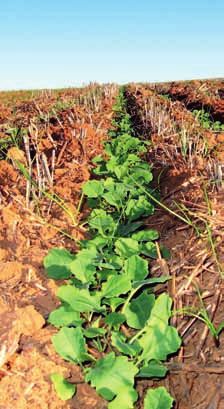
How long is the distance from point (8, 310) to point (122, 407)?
70cm

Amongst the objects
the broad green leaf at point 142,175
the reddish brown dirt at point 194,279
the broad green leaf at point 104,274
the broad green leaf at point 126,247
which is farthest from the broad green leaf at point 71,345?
the broad green leaf at point 142,175

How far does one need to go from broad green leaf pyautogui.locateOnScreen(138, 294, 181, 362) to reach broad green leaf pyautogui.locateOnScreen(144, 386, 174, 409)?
146 millimetres

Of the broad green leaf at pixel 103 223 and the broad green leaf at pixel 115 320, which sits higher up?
the broad green leaf at pixel 103 223

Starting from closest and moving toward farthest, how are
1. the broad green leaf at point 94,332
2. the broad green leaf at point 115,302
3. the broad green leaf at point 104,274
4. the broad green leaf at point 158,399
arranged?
1. the broad green leaf at point 158,399
2. the broad green leaf at point 94,332
3. the broad green leaf at point 115,302
4. the broad green leaf at point 104,274

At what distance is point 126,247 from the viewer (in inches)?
92.2

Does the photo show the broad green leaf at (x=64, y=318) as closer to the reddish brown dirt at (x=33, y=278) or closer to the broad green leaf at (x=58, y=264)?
the reddish brown dirt at (x=33, y=278)

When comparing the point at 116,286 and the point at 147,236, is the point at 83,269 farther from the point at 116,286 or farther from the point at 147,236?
the point at 147,236

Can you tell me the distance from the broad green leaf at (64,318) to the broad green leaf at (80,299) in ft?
0.09

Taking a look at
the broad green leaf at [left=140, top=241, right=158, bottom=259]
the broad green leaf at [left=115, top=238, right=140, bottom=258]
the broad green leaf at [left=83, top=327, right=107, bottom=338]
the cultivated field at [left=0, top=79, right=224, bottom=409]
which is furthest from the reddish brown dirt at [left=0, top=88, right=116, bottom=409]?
the broad green leaf at [left=140, top=241, right=158, bottom=259]

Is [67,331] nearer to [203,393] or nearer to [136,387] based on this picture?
[136,387]

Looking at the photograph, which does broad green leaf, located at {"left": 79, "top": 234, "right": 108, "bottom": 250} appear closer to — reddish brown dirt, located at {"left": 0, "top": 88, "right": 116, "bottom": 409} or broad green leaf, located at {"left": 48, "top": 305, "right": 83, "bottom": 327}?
reddish brown dirt, located at {"left": 0, "top": 88, "right": 116, "bottom": 409}

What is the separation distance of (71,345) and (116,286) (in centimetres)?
30

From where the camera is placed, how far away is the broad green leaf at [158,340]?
167 cm

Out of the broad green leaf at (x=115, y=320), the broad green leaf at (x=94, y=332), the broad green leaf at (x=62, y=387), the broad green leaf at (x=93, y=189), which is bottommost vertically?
the broad green leaf at (x=62, y=387)
